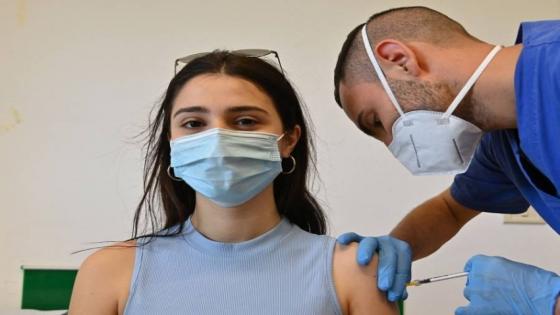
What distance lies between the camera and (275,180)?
1.27 metres

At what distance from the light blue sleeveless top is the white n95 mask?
295mm

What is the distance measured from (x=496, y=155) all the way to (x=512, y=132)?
13 centimetres

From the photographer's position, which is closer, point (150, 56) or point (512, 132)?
point (512, 132)

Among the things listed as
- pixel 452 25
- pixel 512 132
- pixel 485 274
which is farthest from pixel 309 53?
pixel 485 274

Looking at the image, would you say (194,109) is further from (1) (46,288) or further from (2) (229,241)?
(1) (46,288)

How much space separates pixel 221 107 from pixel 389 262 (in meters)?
0.49

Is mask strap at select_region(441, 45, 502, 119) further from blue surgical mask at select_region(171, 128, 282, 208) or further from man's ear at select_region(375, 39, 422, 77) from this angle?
blue surgical mask at select_region(171, 128, 282, 208)

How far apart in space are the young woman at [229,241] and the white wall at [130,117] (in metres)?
0.90

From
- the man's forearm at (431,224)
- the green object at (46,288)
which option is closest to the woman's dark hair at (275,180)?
the man's forearm at (431,224)

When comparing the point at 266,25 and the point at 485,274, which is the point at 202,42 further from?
the point at 485,274

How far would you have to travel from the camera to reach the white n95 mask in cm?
109

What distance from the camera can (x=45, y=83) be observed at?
6.77 ft

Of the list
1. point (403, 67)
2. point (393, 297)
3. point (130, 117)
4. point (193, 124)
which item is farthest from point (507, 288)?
point (130, 117)

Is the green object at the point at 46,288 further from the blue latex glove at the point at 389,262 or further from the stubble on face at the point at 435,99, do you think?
the stubble on face at the point at 435,99
